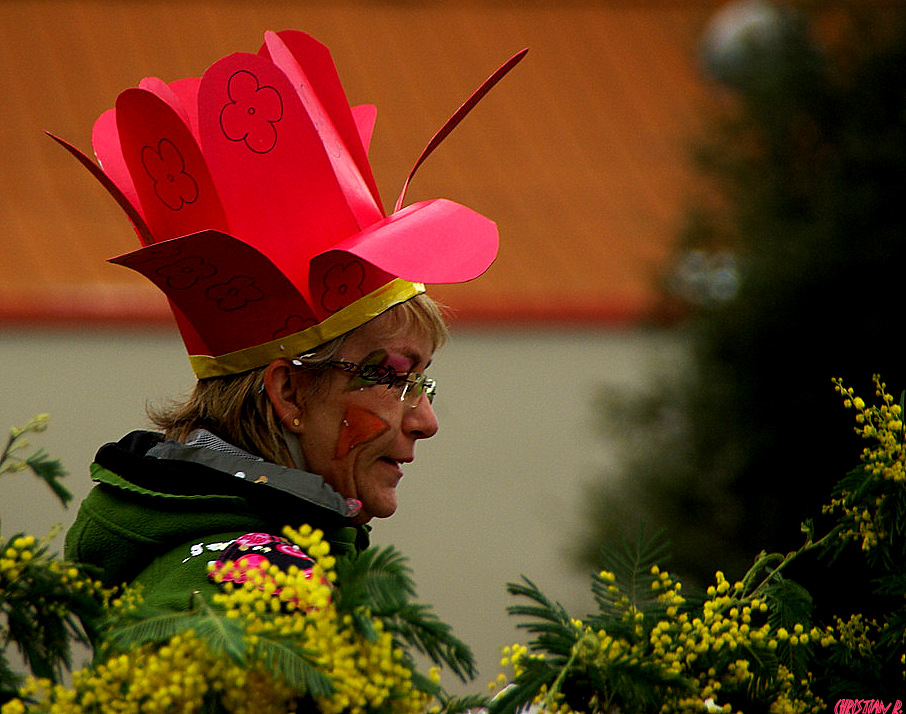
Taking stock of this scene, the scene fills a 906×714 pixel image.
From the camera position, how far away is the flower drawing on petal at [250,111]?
2.66 meters

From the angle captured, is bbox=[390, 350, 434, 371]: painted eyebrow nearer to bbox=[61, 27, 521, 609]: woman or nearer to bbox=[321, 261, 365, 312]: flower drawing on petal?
bbox=[61, 27, 521, 609]: woman

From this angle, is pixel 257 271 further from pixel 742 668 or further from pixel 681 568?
pixel 681 568

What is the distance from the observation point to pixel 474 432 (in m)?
11.6

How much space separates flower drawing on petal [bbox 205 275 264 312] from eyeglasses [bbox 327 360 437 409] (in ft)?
0.69

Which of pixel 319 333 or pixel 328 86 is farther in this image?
pixel 328 86

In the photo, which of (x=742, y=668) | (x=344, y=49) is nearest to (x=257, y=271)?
(x=742, y=668)

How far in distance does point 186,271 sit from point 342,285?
1.00 feet

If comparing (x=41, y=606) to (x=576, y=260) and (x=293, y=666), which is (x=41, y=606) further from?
(x=576, y=260)

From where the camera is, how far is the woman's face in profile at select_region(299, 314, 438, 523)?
267 cm

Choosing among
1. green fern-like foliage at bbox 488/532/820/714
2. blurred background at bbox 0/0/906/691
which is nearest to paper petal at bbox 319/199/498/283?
green fern-like foliage at bbox 488/532/820/714

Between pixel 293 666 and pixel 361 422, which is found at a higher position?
pixel 361 422

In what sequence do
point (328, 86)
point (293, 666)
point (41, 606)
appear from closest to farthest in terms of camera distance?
point (293, 666) < point (41, 606) < point (328, 86)

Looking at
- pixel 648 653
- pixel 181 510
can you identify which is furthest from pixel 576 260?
pixel 648 653
